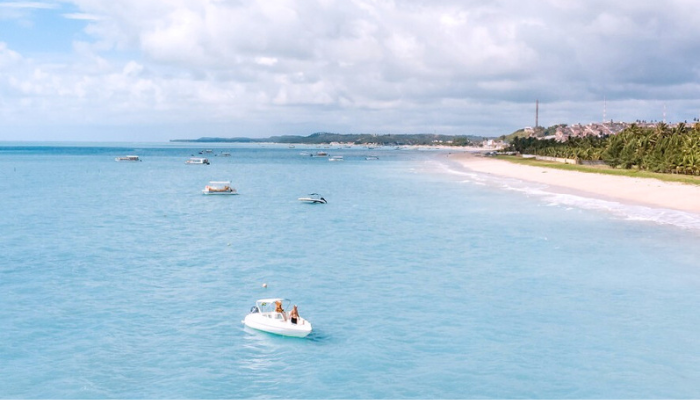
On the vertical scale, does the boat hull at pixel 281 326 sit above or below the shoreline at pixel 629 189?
below

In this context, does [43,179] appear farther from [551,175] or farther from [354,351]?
[354,351]

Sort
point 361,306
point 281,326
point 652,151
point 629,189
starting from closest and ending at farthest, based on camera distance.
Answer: point 281,326 < point 361,306 < point 629,189 < point 652,151

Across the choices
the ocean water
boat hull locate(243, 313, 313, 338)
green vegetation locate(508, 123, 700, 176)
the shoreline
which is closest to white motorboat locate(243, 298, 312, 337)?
boat hull locate(243, 313, 313, 338)

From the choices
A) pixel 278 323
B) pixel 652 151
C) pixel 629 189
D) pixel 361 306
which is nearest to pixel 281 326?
pixel 278 323

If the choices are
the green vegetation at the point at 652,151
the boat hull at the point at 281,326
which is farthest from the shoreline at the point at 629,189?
the boat hull at the point at 281,326

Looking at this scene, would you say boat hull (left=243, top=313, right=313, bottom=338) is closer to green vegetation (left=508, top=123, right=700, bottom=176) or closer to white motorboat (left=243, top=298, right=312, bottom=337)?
white motorboat (left=243, top=298, right=312, bottom=337)

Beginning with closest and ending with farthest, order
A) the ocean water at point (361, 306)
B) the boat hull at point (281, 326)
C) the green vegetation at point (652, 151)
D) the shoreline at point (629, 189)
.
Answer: the ocean water at point (361, 306)
the boat hull at point (281, 326)
the shoreline at point (629, 189)
the green vegetation at point (652, 151)

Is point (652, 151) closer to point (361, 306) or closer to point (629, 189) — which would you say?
point (629, 189)

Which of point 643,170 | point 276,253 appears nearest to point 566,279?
point 276,253

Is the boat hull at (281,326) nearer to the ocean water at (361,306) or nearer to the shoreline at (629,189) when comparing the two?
the ocean water at (361,306)
